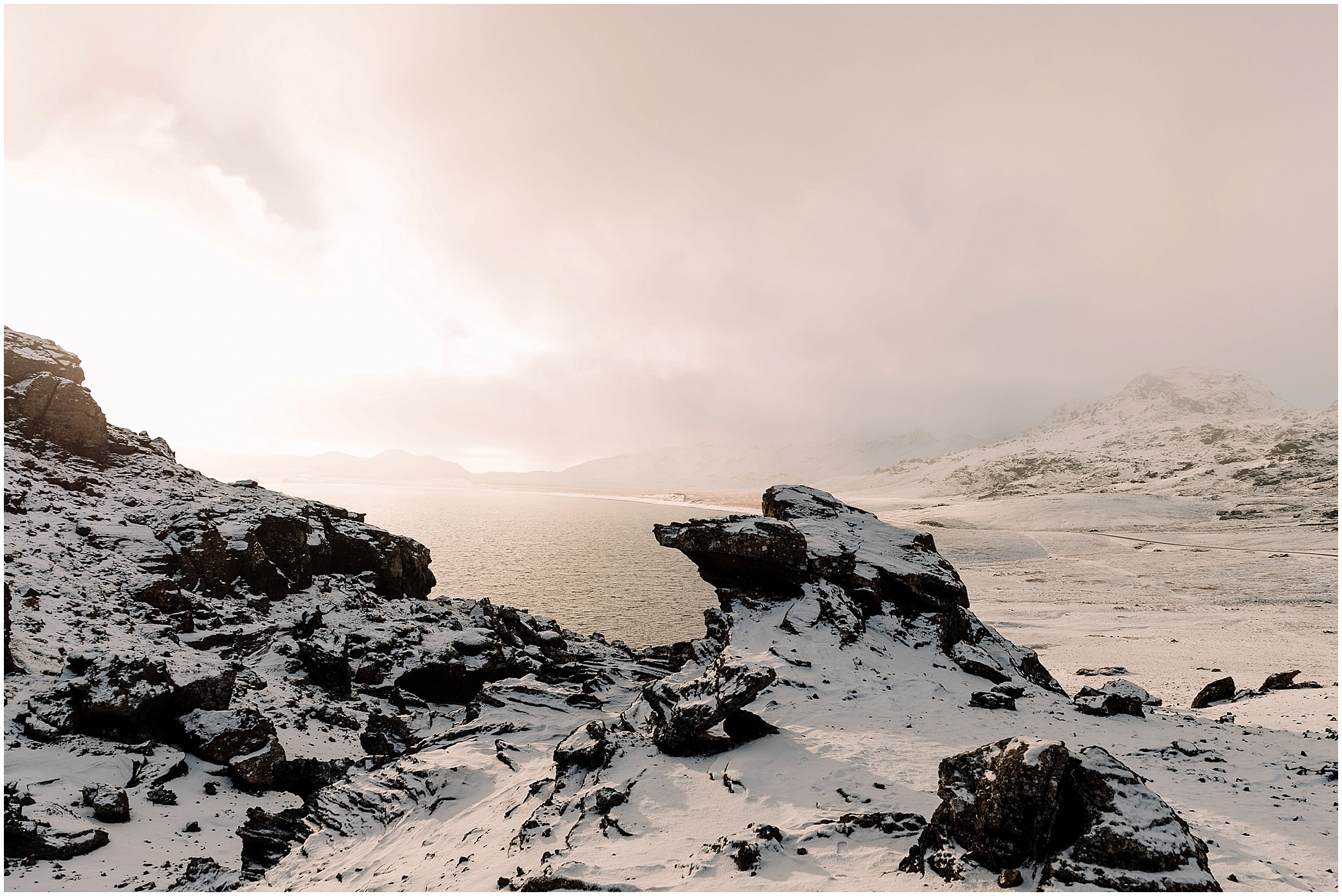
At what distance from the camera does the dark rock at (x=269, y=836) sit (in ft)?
49.5

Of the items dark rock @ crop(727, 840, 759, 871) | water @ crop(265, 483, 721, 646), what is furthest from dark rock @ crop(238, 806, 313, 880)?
water @ crop(265, 483, 721, 646)

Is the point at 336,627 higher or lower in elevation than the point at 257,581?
lower

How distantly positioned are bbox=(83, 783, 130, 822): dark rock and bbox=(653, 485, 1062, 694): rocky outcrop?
1850 centimetres

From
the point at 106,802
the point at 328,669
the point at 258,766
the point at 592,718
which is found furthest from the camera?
the point at 328,669

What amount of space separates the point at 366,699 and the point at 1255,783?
30.7 meters

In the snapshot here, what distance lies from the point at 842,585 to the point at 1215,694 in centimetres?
1484

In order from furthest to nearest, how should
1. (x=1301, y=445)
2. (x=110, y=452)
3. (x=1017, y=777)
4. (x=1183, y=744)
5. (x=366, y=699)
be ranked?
(x=1301, y=445)
(x=110, y=452)
(x=366, y=699)
(x=1183, y=744)
(x=1017, y=777)

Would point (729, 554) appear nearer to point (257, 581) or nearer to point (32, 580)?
point (257, 581)

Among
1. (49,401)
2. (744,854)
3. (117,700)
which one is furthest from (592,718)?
(49,401)

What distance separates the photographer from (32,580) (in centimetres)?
2455

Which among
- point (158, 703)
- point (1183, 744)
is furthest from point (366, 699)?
point (1183, 744)

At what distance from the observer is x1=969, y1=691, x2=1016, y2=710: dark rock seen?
59.2 ft

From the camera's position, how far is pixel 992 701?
18156 mm

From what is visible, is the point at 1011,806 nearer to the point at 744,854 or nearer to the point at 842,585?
the point at 744,854
